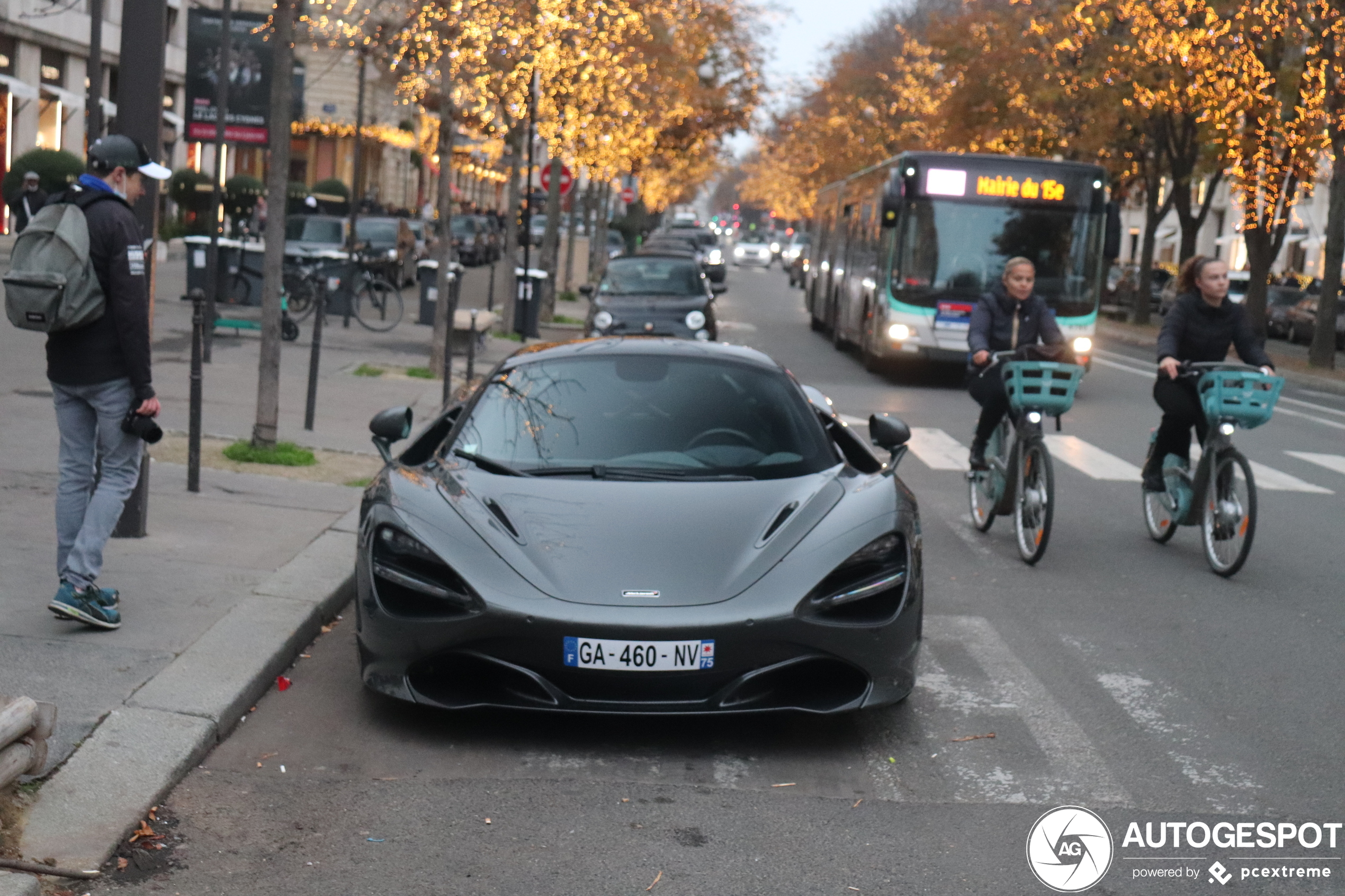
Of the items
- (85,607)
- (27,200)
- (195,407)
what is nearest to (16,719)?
(85,607)

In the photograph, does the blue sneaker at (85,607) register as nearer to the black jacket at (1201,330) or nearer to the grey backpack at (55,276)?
the grey backpack at (55,276)

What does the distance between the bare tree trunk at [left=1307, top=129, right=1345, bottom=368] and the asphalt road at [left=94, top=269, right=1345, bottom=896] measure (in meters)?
23.3

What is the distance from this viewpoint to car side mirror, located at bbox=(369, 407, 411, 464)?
683 cm

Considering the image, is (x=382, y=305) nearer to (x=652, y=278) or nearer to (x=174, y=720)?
(x=652, y=278)

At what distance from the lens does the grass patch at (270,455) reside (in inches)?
440

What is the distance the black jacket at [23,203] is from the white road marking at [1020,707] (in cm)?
1617

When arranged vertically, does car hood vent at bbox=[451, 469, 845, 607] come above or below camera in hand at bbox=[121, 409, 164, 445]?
below

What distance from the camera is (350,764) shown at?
5.25 meters

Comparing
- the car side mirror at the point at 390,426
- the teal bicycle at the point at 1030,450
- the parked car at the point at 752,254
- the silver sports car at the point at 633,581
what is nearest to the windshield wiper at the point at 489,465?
the silver sports car at the point at 633,581

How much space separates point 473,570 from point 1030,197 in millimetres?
17689

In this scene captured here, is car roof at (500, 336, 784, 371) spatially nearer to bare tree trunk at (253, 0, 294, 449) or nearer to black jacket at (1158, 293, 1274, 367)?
black jacket at (1158, 293, 1274, 367)

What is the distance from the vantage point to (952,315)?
72.0 feet

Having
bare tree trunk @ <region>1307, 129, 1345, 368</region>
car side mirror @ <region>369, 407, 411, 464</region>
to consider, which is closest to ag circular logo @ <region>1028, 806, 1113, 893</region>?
car side mirror @ <region>369, 407, 411, 464</region>

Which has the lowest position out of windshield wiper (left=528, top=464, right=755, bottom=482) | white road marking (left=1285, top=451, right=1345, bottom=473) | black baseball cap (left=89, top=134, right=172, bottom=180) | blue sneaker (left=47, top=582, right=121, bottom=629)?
white road marking (left=1285, top=451, right=1345, bottom=473)
